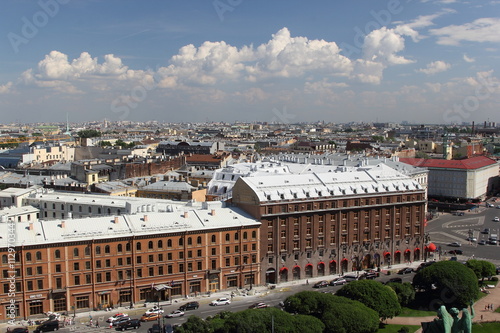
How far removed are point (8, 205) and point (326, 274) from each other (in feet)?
161

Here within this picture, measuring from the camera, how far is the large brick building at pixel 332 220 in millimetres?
63438

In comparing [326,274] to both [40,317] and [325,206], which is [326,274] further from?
[40,317]

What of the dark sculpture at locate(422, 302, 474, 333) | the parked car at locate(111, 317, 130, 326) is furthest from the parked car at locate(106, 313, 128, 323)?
the dark sculpture at locate(422, 302, 474, 333)

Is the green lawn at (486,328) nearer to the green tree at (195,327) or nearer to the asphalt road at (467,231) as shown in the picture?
the asphalt road at (467,231)

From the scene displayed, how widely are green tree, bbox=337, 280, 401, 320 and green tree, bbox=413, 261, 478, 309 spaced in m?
6.78

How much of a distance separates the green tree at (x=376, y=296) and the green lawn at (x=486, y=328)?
7.22m

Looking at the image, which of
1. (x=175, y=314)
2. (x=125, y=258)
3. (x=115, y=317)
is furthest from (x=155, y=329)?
(x=125, y=258)

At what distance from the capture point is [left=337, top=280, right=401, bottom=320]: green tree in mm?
49594

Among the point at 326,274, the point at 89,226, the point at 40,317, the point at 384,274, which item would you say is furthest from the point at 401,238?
the point at 40,317

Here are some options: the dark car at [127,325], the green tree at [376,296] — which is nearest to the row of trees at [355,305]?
the green tree at [376,296]

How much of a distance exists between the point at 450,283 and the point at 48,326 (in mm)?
38692

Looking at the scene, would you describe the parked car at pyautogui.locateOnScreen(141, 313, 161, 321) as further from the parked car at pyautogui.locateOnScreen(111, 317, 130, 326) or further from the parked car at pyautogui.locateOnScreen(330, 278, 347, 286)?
the parked car at pyautogui.locateOnScreen(330, 278, 347, 286)

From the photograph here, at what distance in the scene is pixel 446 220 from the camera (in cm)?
10556

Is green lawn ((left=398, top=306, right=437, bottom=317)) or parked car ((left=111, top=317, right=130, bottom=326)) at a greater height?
parked car ((left=111, top=317, right=130, bottom=326))
